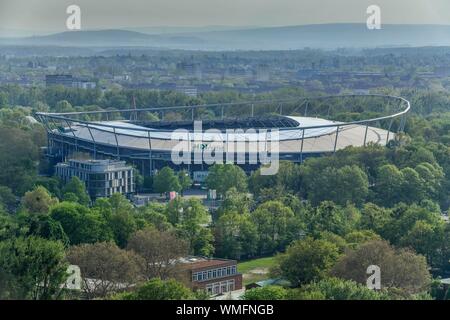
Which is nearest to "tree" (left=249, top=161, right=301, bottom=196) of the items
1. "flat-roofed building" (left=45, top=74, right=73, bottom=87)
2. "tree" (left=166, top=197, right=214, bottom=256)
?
"tree" (left=166, top=197, right=214, bottom=256)

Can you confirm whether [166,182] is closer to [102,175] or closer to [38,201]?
[102,175]

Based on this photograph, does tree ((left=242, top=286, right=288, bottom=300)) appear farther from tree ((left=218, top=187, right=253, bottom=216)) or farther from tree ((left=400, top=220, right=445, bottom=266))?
tree ((left=218, top=187, right=253, bottom=216))

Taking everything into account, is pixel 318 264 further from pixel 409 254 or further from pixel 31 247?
pixel 31 247

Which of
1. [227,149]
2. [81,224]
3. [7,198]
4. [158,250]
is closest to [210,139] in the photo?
[227,149]

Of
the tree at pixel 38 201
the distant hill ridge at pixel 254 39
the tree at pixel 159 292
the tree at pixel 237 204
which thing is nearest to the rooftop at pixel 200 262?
the tree at pixel 159 292

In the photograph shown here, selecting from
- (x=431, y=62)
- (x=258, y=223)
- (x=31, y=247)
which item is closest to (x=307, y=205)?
(x=258, y=223)

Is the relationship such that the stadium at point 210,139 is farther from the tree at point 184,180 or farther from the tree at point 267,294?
the tree at point 267,294
